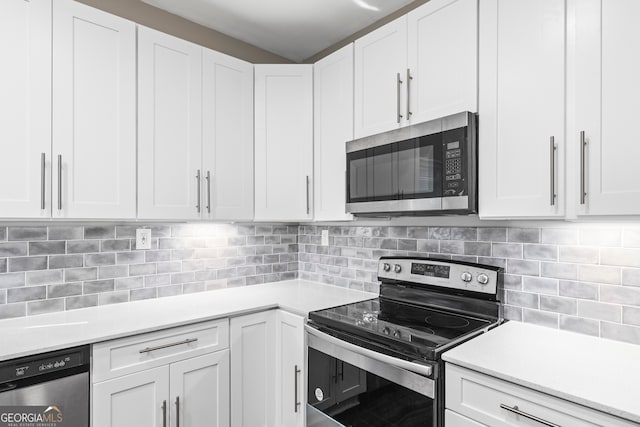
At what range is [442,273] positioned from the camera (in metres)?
1.93

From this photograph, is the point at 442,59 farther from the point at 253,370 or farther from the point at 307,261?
the point at 253,370

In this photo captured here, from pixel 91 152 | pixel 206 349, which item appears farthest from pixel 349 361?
pixel 91 152

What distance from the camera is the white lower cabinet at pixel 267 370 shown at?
1.98m

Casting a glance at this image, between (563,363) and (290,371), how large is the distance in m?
1.32

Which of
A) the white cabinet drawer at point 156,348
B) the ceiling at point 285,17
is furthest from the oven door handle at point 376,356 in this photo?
the ceiling at point 285,17

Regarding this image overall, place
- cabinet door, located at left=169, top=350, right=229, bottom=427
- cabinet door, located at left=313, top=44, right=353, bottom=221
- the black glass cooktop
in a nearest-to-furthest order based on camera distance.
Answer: the black glass cooktop, cabinet door, located at left=169, top=350, right=229, bottom=427, cabinet door, located at left=313, top=44, right=353, bottom=221

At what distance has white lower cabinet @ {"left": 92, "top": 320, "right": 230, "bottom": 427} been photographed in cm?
158

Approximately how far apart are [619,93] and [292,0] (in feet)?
5.70

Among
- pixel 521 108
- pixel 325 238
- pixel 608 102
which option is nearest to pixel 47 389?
pixel 325 238

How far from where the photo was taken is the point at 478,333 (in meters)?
1.56

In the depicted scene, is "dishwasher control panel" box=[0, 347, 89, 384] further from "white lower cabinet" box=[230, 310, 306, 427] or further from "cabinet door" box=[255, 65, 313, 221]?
"cabinet door" box=[255, 65, 313, 221]

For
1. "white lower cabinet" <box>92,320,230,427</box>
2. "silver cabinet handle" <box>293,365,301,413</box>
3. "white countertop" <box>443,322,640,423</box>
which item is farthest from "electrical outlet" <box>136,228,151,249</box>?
"white countertop" <box>443,322,640,423</box>

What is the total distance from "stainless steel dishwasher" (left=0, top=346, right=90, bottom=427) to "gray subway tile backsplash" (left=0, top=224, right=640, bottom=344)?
1.97 feet

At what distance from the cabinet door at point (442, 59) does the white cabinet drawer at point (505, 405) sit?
1079 mm
